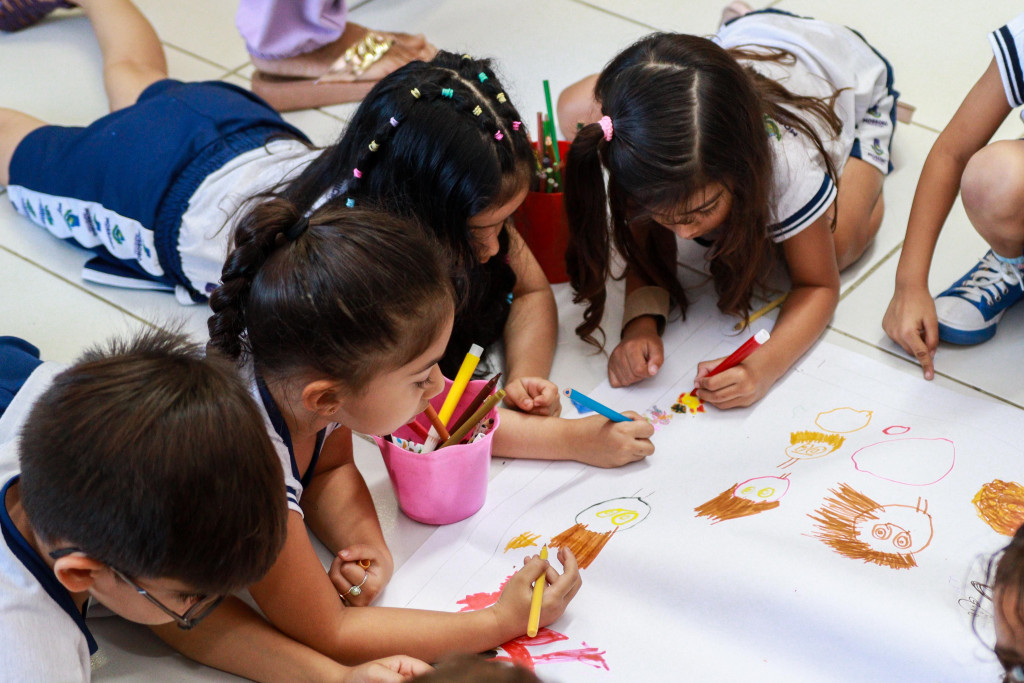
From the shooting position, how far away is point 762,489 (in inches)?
33.0

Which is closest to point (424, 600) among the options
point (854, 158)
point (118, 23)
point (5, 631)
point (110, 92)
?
point (5, 631)

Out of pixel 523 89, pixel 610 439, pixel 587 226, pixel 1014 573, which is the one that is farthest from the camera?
pixel 523 89

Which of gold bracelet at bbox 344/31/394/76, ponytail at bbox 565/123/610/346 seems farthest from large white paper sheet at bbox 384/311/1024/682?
gold bracelet at bbox 344/31/394/76

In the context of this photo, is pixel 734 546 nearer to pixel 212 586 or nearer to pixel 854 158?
pixel 212 586

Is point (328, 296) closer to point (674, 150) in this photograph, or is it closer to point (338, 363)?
point (338, 363)

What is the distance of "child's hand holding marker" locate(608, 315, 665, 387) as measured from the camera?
3.24 ft

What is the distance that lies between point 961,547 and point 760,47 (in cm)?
65

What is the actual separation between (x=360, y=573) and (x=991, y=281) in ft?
2.45

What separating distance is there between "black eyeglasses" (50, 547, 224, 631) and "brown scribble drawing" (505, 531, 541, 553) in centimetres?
26

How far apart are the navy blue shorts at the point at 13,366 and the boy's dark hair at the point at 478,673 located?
1.88ft

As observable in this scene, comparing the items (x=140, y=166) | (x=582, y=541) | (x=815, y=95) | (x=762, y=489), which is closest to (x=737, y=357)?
(x=762, y=489)

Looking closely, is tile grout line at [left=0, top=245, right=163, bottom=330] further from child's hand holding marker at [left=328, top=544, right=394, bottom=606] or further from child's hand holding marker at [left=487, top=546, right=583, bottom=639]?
child's hand holding marker at [left=487, top=546, right=583, bottom=639]

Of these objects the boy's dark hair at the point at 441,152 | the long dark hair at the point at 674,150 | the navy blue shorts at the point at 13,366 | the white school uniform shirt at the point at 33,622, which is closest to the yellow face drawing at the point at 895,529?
the long dark hair at the point at 674,150

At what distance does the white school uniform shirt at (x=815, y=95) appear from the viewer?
0.99 m
